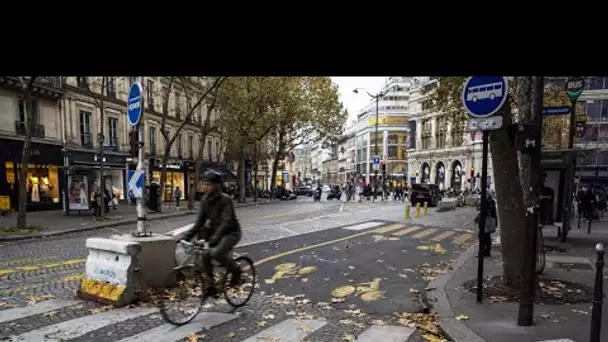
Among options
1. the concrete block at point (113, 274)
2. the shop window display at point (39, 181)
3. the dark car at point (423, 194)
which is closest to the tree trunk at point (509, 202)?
the concrete block at point (113, 274)

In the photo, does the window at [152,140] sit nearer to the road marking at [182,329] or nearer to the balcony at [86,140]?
the balcony at [86,140]

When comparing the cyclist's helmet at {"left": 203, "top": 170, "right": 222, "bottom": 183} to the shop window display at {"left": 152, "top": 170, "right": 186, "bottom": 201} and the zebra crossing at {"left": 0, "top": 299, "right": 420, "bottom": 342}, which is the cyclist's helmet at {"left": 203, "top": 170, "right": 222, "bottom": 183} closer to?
the zebra crossing at {"left": 0, "top": 299, "right": 420, "bottom": 342}

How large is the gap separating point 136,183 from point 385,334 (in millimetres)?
5976

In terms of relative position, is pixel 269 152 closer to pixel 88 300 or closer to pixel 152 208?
pixel 152 208

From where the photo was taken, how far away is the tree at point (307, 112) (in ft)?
106

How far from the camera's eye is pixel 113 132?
2791 cm

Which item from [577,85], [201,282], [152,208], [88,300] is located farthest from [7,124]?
[577,85]

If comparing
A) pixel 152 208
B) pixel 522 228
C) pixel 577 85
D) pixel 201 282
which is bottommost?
pixel 152 208

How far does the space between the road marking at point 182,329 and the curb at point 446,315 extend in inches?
108

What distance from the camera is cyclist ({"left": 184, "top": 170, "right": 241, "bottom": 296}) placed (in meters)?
5.10

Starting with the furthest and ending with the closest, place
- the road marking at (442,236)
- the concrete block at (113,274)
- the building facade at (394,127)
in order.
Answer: the building facade at (394,127), the road marking at (442,236), the concrete block at (113,274)
